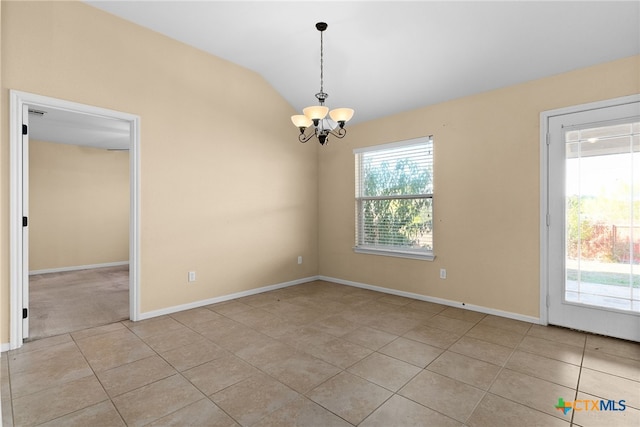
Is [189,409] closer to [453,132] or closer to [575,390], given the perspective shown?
[575,390]

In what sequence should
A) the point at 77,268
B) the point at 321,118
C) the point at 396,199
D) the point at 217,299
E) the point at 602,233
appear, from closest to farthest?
the point at 321,118
the point at 602,233
the point at 217,299
the point at 396,199
the point at 77,268

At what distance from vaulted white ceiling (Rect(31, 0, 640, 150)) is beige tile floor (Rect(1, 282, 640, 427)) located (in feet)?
8.70

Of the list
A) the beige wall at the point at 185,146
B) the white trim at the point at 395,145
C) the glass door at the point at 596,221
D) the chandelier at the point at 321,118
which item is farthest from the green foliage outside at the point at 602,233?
the beige wall at the point at 185,146

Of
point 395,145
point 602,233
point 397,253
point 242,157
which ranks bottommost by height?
point 397,253

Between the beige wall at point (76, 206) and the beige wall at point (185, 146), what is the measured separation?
4.43 metres

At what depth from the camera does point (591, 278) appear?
10.2 ft

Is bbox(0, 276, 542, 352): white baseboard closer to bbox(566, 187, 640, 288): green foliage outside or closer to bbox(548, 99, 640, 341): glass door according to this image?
bbox(548, 99, 640, 341): glass door

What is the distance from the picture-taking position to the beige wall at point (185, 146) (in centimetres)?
293

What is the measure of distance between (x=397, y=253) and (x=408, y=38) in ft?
8.67

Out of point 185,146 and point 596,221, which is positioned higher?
point 185,146

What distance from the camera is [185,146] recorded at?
3871 millimetres

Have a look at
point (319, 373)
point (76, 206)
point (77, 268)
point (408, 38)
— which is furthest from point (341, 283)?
point (76, 206)

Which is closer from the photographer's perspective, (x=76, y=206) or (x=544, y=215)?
(x=544, y=215)

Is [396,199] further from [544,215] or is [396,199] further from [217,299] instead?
[217,299]
